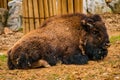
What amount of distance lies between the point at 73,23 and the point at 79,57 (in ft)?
2.12

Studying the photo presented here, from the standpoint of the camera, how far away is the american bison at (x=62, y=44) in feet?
23.8

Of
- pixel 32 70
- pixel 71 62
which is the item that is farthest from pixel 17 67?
pixel 71 62

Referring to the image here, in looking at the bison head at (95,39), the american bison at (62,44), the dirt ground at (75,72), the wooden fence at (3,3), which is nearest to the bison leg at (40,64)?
the american bison at (62,44)

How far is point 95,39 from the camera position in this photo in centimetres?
780

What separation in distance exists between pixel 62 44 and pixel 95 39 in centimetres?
66

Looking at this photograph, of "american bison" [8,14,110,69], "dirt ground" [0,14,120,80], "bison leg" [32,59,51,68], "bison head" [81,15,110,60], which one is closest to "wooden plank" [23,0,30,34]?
"dirt ground" [0,14,120,80]

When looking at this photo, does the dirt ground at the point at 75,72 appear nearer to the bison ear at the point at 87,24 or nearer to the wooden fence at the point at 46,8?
the bison ear at the point at 87,24

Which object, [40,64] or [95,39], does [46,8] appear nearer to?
[95,39]

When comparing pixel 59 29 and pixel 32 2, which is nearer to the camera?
pixel 59 29

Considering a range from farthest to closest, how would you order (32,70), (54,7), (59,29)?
(54,7), (59,29), (32,70)

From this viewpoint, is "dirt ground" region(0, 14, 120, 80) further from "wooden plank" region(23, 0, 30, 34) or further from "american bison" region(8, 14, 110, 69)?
"wooden plank" region(23, 0, 30, 34)

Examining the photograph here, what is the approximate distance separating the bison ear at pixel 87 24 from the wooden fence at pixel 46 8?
5.13ft

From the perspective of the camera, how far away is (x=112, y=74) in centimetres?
630

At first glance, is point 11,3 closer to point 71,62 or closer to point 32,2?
point 32,2
